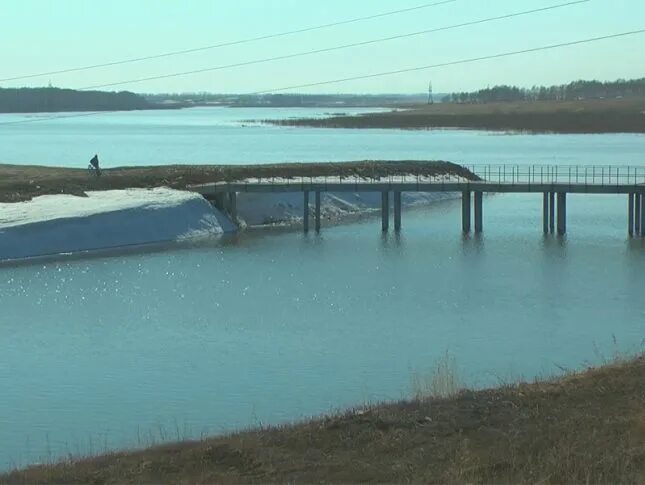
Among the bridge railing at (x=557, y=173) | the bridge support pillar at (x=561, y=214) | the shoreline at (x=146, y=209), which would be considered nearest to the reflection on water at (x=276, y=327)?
the bridge support pillar at (x=561, y=214)

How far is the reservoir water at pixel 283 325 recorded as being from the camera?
19.8 meters

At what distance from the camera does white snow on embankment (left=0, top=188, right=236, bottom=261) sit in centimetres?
4397

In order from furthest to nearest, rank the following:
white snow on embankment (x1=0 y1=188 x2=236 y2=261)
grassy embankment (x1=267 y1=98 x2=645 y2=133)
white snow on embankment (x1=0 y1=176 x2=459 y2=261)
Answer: grassy embankment (x1=267 y1=98 x2=645 y2=133)
white snow on embankment (x1=0 y1=176 x2=459 y2=261)
white snow on embankment (x1=0 y1=188 x2=236 y2=261)

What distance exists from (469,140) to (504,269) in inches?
3618

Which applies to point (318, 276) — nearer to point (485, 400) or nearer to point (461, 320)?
point (461, 320)

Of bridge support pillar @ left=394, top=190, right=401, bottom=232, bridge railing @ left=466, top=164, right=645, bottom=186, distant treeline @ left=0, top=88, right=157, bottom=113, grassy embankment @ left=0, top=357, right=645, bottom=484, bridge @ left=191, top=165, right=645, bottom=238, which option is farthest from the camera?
distant treeline @ left=0, top=88, right=157, bottom=113

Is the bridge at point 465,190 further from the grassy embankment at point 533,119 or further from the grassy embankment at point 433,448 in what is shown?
the grassy embankment at point 533,119

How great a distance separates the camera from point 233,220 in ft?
175

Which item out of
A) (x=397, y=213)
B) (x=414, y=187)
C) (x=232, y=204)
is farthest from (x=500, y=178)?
(x=232, y=204)

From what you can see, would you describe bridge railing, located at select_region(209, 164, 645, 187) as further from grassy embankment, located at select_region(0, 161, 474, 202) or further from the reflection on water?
the reflection on water

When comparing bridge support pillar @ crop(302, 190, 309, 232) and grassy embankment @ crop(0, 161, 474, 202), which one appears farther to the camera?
bridge support pillar @ crop(302, 190, 309, 232)

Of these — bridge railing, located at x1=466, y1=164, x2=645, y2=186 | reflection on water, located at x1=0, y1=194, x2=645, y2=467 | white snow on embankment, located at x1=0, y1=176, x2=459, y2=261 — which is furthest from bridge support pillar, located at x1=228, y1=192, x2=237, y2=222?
bridge railing, located at x1=466, y1=164, x2=645, y2=186

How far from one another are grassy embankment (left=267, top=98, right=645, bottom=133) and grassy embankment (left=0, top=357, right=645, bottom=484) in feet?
437

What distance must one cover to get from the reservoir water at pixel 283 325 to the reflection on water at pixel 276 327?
7 cm
